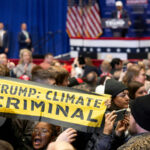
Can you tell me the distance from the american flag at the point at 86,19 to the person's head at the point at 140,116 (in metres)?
13.0

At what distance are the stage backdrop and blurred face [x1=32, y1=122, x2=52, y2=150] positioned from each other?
554 inches

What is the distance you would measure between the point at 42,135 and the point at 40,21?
14877 millimetres

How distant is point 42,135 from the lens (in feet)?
11.4

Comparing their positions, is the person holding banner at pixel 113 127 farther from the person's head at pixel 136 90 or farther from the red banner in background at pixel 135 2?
the red banner in background at pixel 135 2

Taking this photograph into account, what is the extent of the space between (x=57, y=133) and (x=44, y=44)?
14464mm

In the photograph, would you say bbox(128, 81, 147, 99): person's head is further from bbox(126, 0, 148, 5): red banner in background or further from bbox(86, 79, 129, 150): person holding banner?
bbox(126, 0, 148, 5): red banner in background

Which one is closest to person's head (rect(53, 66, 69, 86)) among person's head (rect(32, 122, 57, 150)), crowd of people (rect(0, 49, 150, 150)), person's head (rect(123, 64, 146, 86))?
crowd of people (rect(0, 49, 150, 150))

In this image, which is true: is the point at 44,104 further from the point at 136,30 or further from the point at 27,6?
the point at 27,6

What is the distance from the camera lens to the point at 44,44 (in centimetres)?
1794

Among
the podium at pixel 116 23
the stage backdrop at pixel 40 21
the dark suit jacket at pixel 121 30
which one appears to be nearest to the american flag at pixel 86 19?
the stage backdrop at pixel 40 21

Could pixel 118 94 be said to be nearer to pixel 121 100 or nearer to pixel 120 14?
pixel 121 100

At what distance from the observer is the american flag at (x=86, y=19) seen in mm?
16188

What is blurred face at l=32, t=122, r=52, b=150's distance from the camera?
3470 mm

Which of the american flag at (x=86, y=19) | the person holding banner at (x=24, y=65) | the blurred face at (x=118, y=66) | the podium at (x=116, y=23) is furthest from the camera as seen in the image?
the american flag at (x=86, y=19)
